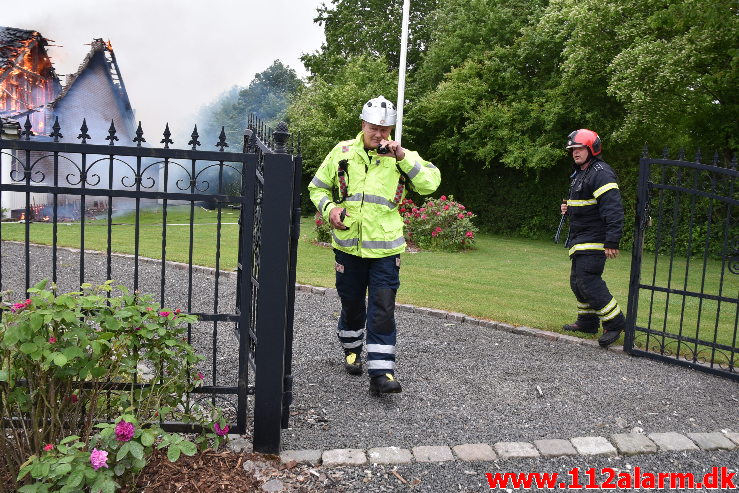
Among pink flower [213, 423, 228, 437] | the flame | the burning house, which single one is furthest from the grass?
the flame

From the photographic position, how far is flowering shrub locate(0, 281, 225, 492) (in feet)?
8.77

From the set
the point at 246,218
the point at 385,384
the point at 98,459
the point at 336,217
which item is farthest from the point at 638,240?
the point at 98,459

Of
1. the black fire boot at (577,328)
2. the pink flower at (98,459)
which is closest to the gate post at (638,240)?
the black fire boot at (577,328)

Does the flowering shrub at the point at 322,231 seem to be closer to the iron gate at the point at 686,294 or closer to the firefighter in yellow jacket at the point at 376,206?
the iron gate at the point at 686,294

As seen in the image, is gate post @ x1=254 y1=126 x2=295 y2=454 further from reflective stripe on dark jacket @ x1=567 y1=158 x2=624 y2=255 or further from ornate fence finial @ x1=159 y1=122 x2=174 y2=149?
reflective stripe on dark jacket @ x1=567 y1=158 x2=624 y2=255

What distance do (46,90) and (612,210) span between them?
1872cm

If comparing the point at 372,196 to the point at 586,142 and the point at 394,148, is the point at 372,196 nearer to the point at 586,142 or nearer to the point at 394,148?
the point at 394,148

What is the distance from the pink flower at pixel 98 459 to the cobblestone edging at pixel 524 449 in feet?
2.90

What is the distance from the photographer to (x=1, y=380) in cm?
273

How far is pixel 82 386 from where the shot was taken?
3113mm

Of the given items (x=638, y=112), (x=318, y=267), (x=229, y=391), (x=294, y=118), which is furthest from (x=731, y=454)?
(x=294, y=118)

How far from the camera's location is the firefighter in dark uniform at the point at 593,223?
19.6ft

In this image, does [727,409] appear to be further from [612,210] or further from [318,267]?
[318,267]

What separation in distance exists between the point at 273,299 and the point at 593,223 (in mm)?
3777
